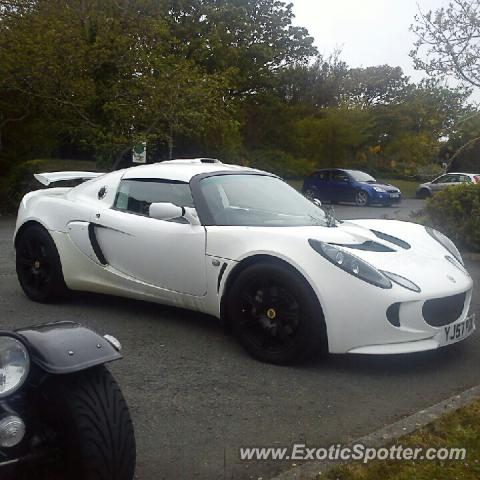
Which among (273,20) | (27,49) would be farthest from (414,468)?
(273,20)

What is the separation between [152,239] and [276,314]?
1280 millimetres

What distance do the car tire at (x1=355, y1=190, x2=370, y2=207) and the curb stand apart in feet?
63.2

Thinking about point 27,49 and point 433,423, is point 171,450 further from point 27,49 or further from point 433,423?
point 27,49

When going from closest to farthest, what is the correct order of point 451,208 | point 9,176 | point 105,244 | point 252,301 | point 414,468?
point 414,468 < point 252,301 < point 105,244 < point 451,208 < point 9,176

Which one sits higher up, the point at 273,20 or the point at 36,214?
the point at 273,20

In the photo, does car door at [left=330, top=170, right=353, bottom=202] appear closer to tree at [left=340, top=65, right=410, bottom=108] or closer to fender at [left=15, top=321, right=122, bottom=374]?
fender at [left=15, top=321, right=122, bottom=374]

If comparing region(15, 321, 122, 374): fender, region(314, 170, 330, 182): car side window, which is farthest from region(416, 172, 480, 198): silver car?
region(15, 321, 122, 374): fender

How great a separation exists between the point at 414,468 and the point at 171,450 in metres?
1.11

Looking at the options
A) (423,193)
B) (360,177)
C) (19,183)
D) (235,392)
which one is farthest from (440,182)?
(235,392)

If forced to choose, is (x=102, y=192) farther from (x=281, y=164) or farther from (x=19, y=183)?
(x=281, y=164)

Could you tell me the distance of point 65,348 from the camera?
2.45 metres

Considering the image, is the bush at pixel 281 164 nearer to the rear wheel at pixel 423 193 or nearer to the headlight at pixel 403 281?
the rear wheel at pixel 423 193

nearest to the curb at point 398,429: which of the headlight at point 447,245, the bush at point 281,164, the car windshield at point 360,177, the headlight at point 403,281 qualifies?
the headlight at point 403,281

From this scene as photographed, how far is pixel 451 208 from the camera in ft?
32.7
